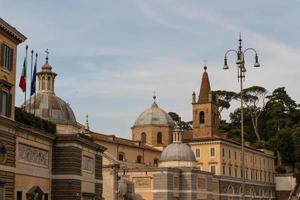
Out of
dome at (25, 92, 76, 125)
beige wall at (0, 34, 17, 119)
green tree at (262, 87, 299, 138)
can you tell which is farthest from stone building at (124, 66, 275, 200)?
beige wall at (0, 34, 17, 119)

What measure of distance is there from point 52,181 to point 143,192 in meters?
35.5

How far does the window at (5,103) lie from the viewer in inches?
1164

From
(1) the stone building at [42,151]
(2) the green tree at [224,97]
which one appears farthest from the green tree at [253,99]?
(1) the stone building at [42,151]

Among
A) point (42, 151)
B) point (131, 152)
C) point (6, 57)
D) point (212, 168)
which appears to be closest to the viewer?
point (6, 57)

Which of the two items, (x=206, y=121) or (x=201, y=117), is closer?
(x=206, y=121)

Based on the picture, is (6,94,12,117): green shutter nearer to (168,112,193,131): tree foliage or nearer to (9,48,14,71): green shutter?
(9,48,14,71): green shutter

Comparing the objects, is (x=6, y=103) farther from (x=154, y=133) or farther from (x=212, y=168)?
(x=154, y=133)

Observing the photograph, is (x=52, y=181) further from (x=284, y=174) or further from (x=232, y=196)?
(x=284, y=174)

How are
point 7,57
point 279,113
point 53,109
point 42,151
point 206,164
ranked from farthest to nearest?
point 279,113, point 206,164, point 53,109, point 42,151, point 7,57

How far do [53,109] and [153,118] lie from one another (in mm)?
A: 48439

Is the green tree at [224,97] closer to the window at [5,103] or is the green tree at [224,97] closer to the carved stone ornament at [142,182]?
the carved stone ornament at [142,182]

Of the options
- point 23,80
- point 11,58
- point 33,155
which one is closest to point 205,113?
point 33,155

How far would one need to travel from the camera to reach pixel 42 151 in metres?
35.2

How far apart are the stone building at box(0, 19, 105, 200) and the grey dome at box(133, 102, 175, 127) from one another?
4571cm
